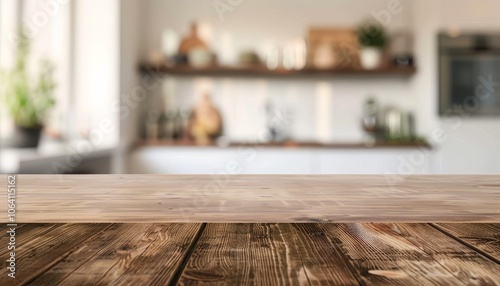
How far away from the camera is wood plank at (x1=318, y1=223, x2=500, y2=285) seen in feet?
1.40

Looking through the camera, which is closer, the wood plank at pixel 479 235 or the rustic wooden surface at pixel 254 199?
the wood plank at pixel 479 235

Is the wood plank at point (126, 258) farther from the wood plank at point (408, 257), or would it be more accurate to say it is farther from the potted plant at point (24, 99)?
the potted plant at point (24, 99)

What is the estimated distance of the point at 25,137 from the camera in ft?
7.56

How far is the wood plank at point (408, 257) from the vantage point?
43 centimetres

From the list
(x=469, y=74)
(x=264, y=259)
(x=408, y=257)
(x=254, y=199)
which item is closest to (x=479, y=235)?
(x=408, y=257)

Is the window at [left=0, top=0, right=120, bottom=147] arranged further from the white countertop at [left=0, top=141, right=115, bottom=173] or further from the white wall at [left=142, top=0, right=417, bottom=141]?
the white wall at [left=142, top=0, right=417, bottom=141]

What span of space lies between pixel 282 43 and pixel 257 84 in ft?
1.29

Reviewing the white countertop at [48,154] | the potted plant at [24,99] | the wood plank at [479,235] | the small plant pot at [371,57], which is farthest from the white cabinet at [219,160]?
the wood plank at [479,235]

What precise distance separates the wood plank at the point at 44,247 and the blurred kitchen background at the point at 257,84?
1.89 m

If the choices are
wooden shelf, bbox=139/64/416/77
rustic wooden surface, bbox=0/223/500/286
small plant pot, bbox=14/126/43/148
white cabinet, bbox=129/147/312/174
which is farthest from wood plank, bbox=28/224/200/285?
wooden shelf, bbox=139/64/416/77

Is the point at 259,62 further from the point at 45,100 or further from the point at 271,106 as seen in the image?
the point at 45,100

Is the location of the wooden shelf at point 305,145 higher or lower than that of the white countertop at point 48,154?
higher

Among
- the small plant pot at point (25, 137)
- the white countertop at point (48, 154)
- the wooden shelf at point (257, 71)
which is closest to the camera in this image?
the white countertop at point (48, 154)

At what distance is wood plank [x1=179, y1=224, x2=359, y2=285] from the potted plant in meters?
1.96
